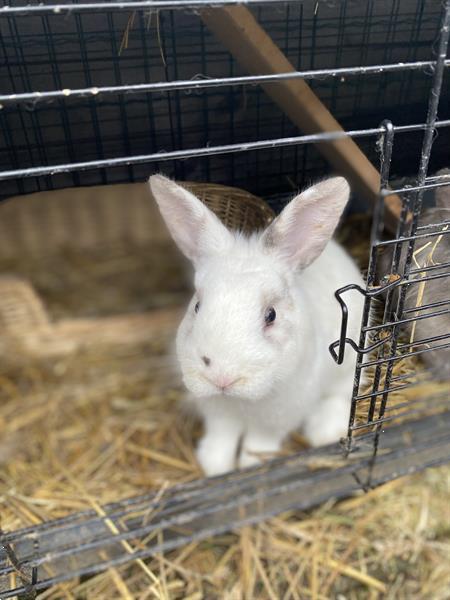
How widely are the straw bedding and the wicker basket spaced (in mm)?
73

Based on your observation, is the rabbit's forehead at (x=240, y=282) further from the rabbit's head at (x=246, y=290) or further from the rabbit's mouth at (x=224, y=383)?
the rabbit's mouth at (x=224, y=383)

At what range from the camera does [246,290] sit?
150cm

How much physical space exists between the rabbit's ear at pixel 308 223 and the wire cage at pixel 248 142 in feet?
0.53

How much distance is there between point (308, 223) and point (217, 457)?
3.55 feet

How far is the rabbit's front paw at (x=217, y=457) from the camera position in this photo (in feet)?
7.17

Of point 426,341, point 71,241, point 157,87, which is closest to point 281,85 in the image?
point 157,87

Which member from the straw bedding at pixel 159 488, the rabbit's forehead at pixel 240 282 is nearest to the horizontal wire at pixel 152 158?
the rabbit's forehead at pixel 240 282

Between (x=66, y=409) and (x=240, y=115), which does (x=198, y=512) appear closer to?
(x=66, y=409)

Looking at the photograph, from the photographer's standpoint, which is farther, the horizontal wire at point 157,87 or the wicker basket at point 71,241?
the wicker basket at point 71,241

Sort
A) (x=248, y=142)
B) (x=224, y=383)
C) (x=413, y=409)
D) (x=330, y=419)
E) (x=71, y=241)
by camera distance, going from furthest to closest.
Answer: (x=71, y=241)
(x=330, y=419)
(x=413, y=409)
(x=248, y=142)
(x=224, y=383)

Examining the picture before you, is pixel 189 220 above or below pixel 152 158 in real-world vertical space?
below

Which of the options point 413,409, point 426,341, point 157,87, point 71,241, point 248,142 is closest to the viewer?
point 157,87

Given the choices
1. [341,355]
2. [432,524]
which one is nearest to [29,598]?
[341,355]

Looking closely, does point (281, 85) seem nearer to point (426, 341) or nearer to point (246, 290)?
point (246, 290)
